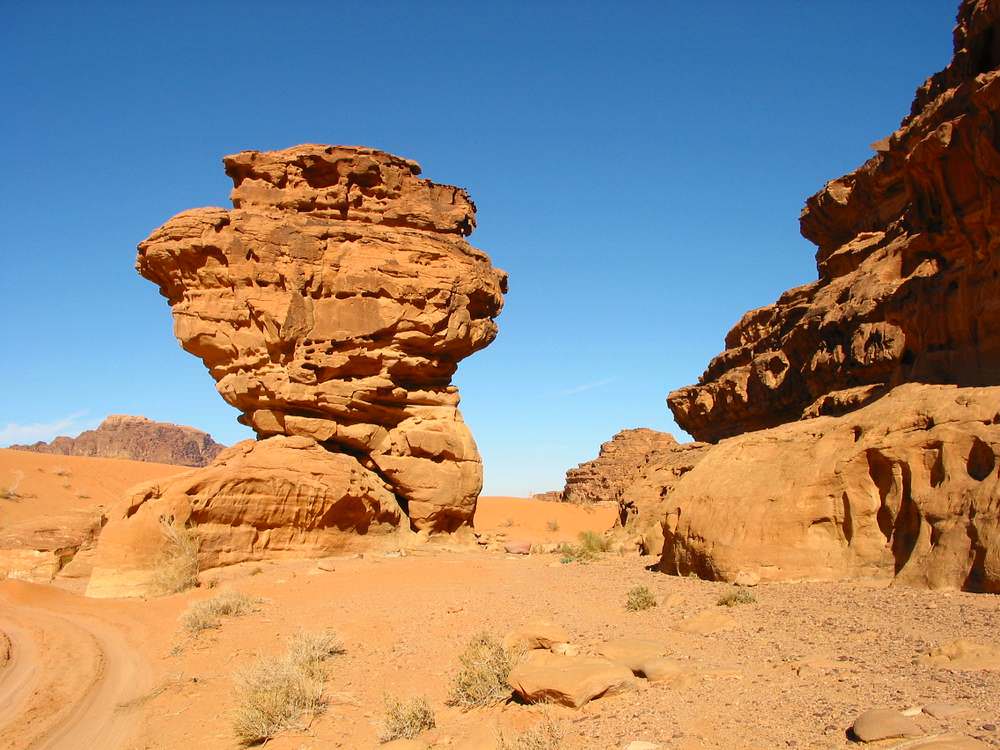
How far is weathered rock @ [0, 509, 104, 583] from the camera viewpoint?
19.6 m

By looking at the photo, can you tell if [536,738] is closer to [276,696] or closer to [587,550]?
[276,696]

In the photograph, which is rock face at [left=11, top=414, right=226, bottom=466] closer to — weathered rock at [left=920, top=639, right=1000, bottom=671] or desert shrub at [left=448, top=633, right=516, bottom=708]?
desert shrub at [left=448, top=633, right=516, bottom=708]

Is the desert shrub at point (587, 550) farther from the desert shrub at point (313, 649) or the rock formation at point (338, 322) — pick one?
the desert shrub at point (313, 649)

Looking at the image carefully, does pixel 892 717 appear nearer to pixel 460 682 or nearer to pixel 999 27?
pixel 460 682

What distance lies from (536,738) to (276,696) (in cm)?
373

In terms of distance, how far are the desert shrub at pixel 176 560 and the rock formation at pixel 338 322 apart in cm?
286

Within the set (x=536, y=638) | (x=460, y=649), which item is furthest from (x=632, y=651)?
(x=460, y=649)

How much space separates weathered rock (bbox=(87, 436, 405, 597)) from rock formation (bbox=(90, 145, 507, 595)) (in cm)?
9

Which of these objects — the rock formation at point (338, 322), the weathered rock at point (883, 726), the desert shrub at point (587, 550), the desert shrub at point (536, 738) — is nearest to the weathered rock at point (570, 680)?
the desert shrub at point (536, 738)

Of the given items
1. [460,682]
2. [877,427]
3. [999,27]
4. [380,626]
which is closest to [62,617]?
[380,626]

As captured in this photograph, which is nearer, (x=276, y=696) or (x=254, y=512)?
(x=276, y=696)

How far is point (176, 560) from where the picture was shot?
1561cm

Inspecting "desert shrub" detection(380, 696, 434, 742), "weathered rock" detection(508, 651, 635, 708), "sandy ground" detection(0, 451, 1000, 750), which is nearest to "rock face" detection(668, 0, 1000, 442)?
"sandy ground" detection(0, 451, 1000, 750)

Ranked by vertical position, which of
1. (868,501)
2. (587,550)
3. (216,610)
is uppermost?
(868,501)
